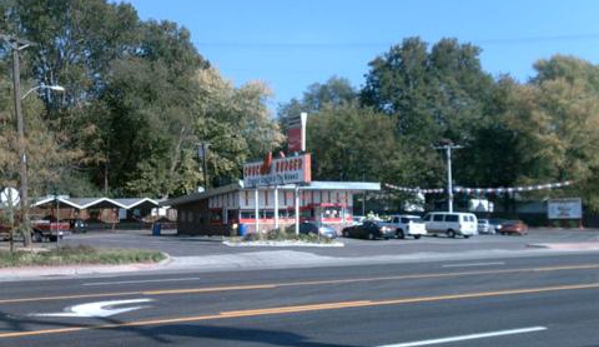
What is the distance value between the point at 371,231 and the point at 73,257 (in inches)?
1016

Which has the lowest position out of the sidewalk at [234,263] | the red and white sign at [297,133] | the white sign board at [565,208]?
the sidewalk at [234,263]

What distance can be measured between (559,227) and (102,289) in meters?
61.2

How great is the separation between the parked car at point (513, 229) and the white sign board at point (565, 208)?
28.3 ft

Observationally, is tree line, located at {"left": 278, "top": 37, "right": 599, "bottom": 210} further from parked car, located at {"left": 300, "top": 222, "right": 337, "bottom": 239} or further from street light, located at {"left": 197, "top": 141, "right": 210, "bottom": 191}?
parked car, located at {"left": 300, "top": 222, "right": 337, "bottom": 239}

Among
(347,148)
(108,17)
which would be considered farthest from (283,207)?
(108,17)

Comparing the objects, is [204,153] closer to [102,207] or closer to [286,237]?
[102,207]

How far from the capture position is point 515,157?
77938mm

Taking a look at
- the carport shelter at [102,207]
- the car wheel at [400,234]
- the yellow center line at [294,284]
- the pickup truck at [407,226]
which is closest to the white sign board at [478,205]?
the carport shelter at [102,207]

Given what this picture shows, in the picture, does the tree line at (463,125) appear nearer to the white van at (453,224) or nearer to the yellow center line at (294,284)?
the white van at (453,224)

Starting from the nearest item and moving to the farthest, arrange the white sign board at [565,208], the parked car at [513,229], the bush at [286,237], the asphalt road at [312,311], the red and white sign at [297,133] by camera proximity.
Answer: the asphalt road at [312,311]
the bush at [286,237]
the red and white sign at [297,133]
the parked car at [513,229]
the white sign board at [565,208]

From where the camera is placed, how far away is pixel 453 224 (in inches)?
2160

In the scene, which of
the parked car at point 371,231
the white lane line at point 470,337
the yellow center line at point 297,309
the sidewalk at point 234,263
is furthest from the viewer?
the parked car at point 371,231

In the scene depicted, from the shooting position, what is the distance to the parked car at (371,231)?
48969mm

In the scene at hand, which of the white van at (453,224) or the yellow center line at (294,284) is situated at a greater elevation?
the white van at (453,224)
